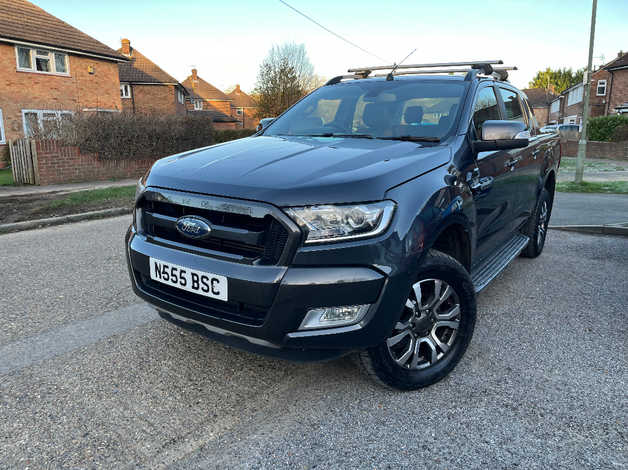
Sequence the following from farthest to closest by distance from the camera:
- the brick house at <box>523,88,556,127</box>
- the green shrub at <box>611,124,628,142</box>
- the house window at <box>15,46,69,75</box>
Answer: the brick house at <box>523,88,556,127</box> < the green shrub at <box>611,124,628,142</box> < the house window at <box>15,46,69,75</box>

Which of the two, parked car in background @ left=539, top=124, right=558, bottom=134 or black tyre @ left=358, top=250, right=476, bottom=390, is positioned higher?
parked car in background @ left=539, top=124, right=558, bottom=134

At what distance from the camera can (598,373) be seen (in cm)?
295

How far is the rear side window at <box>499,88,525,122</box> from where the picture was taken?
14.3 feet

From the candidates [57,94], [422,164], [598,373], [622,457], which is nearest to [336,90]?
[422,164]

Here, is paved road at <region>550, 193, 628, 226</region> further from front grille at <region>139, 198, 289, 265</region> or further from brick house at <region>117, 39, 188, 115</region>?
brick house at <region>117, 39, 188, 115</region>

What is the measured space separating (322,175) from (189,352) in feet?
5.15

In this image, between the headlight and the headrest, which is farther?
the headrest

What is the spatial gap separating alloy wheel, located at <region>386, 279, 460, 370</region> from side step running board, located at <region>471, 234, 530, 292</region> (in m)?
0.40

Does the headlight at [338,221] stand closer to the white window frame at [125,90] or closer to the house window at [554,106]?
the white window frame at [125,90]

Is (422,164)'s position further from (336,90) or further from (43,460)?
(43,460)

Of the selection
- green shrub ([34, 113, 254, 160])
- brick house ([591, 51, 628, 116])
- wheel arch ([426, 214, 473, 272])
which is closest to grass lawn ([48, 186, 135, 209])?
green shrub ([34, 113, 254, 160])

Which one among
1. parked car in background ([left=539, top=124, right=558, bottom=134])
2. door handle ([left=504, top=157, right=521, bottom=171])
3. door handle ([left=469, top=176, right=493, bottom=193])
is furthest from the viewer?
parked car in background ([left=539, top=124, right=558, bottom=134])

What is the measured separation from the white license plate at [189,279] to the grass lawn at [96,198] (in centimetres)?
708

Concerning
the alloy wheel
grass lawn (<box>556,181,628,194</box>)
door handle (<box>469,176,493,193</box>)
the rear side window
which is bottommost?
grass lawn (<box>556,181,628,194</box>)
